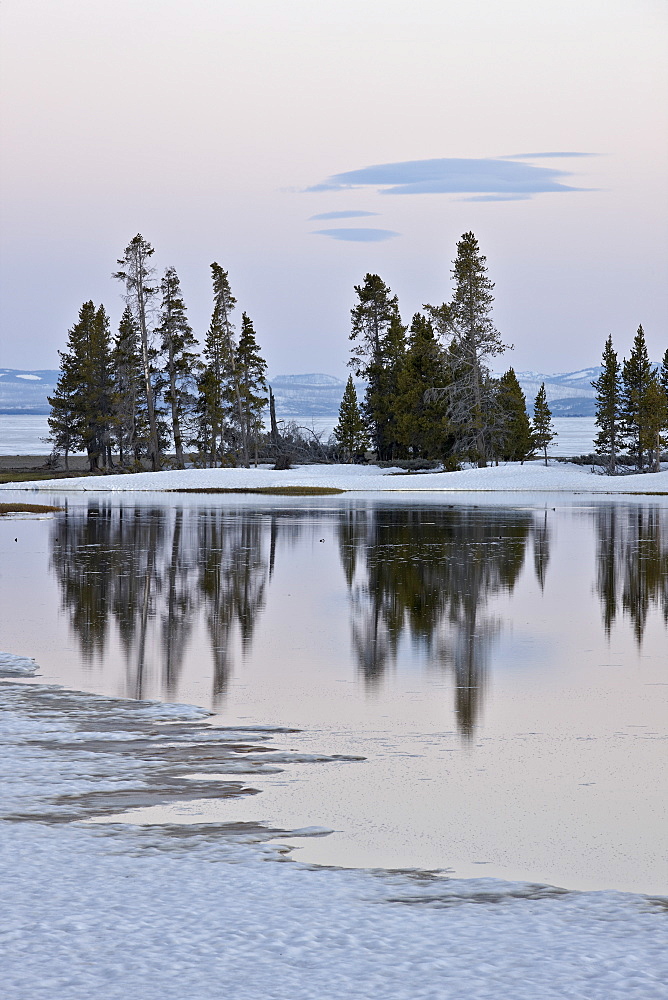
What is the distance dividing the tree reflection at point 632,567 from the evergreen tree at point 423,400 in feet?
115

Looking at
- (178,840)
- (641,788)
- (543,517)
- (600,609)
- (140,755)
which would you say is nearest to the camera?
(178,840)

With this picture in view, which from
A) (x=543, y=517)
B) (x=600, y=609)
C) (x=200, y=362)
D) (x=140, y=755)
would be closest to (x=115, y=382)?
(x=200, y=362)

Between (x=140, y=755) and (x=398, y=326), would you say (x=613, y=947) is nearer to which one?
(x=140, y=755)

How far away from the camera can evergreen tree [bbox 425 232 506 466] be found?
6762 cm

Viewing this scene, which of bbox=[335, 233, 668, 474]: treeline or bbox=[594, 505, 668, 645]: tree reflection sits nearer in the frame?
bbox=[594, 505, 668, 645]: tree reflection

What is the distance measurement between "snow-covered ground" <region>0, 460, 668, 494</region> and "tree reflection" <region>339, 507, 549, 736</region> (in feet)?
76.4

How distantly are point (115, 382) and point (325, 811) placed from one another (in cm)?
7721

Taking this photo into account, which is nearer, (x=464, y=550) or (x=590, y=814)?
(x=590, y=814)

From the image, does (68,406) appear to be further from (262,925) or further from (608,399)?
(262,925)

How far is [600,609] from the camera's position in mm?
15922

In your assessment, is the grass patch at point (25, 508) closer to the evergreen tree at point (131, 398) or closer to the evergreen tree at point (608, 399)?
the evergreen tree at point (131, 398)

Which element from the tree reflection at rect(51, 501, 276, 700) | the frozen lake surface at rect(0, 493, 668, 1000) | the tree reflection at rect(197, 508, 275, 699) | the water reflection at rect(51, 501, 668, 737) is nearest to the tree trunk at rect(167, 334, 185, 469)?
the water reflection at rect(51, 501, 668, 737)

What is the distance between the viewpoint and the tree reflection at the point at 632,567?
1595cm

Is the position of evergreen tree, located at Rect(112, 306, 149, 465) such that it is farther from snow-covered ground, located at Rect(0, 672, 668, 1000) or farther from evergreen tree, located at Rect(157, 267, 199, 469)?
snow-covered ground, located at Rect(0, 672, 668, 1000)
